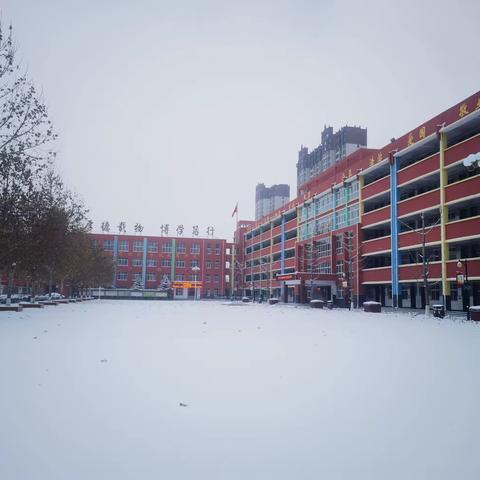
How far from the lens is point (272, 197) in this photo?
192250 mm

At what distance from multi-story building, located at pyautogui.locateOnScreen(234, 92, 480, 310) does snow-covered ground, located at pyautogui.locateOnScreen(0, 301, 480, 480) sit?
23.6 meters

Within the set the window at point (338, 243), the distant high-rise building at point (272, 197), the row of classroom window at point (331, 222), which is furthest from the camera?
the distant high-rise building at point (272, 197)

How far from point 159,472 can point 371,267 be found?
170 feet

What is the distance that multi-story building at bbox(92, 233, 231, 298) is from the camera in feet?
360

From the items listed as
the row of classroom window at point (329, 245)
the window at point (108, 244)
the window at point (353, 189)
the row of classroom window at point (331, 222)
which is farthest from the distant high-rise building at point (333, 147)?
the window at point (353, 189)

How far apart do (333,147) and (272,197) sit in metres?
58.1

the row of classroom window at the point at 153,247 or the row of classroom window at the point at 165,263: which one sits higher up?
the row of classroom window at the point at 153,247

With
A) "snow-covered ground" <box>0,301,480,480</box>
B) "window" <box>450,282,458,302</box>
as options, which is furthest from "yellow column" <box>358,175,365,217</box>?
"snow-covered ground" <box>0,301,480,480</box>

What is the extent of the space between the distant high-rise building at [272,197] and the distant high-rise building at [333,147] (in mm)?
29721

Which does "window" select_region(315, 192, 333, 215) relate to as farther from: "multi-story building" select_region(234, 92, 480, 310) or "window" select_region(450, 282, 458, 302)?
"window" select_region(450, 282, 458, 302)

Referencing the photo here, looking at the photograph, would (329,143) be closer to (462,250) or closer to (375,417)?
(462,250)

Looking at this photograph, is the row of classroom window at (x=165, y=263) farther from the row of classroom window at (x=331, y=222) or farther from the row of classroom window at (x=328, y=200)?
the row of classroom window at (x=328, y=200)

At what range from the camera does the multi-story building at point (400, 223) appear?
37.0 metres

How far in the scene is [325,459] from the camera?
4.25 m
